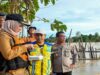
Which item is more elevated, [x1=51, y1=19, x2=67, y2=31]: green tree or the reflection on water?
[x1=51, y1=19, x2=67, y2=31]: green tree

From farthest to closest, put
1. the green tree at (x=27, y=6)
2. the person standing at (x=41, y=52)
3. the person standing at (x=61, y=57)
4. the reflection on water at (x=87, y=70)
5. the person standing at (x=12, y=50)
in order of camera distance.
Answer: the reflection on water at (x=87, y=70), the green tree at (x=27, y=6), the person standing at (x=61, y=57), the person standing at (x=41, y=52), the person standing at (x=12, y=50)

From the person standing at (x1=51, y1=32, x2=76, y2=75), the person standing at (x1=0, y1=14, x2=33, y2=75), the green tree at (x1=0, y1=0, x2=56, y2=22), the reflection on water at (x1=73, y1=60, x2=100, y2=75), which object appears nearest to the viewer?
the person standing at (x1=0, y1=14, x2=33, y2=75)

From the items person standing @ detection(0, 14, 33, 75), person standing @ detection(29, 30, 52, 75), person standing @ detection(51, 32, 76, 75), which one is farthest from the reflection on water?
person standing @ detection(0, 14, 33, 75)

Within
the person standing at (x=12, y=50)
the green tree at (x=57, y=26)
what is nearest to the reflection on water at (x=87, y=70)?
the green tree at (x=57, y=26)

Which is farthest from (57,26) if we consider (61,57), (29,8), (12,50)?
(12,50)

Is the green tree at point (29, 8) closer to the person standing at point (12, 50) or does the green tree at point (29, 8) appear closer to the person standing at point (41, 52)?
the person standing at point (41, 52)

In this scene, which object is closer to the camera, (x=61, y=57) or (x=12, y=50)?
(x=12, y=50)

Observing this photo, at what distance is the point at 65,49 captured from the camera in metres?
8.52

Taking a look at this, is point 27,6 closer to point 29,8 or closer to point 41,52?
point 29,8

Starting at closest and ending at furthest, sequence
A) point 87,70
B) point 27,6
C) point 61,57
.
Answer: point 61,57, point 27,6, point 87,70

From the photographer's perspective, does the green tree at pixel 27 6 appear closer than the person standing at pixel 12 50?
No

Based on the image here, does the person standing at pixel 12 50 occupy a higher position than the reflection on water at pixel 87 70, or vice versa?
the person standing at pixel 12 50

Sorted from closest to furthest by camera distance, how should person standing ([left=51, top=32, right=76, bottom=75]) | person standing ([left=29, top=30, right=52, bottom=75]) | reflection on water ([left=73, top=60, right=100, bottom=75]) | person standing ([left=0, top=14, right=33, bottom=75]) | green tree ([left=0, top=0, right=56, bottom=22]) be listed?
person standing ([left=0, top=14, right=33, bottom=75]) → person standing ([left=29, top=30, right=52, bottom=75]) → person standing ([left=51, top=32, right=76, bottom=75]) → green tree ([left=0, top=0, right=56, bottom=22]) → reflection on water ([left=73, top=60, right=100, bottom=75])

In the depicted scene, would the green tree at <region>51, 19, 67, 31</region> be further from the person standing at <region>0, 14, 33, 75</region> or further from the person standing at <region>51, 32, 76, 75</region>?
the person standing at <region>0, 14, 33, 75</region>
